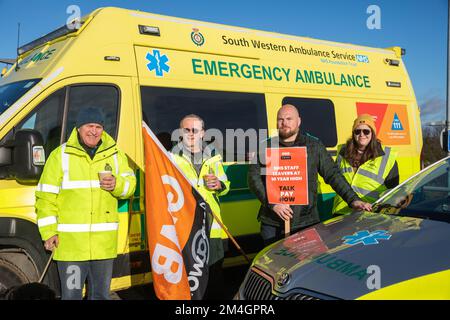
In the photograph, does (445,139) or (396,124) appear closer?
(396,124)

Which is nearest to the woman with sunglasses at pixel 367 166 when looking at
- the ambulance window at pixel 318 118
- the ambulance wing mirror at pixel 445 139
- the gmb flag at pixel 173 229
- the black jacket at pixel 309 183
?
the black jacket at pixel 309 183

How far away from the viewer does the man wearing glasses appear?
4020mm

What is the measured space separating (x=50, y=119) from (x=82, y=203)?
1011 mm

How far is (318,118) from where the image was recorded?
599cm

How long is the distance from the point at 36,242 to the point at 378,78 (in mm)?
5136

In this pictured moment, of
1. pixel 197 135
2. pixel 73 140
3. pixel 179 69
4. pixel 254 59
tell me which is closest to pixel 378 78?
pixel 254 59

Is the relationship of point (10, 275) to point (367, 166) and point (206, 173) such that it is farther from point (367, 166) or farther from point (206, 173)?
point (367, 166)

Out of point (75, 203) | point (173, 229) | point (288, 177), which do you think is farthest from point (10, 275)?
point (288, 177)

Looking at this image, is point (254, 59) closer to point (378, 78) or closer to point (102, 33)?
point (102, 33)

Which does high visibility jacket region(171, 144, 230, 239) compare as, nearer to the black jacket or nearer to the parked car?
the black jacket

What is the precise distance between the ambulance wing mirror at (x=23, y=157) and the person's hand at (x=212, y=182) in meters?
1.36

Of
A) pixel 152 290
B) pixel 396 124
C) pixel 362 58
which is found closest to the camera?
pixel 152 290

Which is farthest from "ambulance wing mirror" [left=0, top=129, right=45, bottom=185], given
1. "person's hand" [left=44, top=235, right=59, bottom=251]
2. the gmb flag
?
the gmb flag
